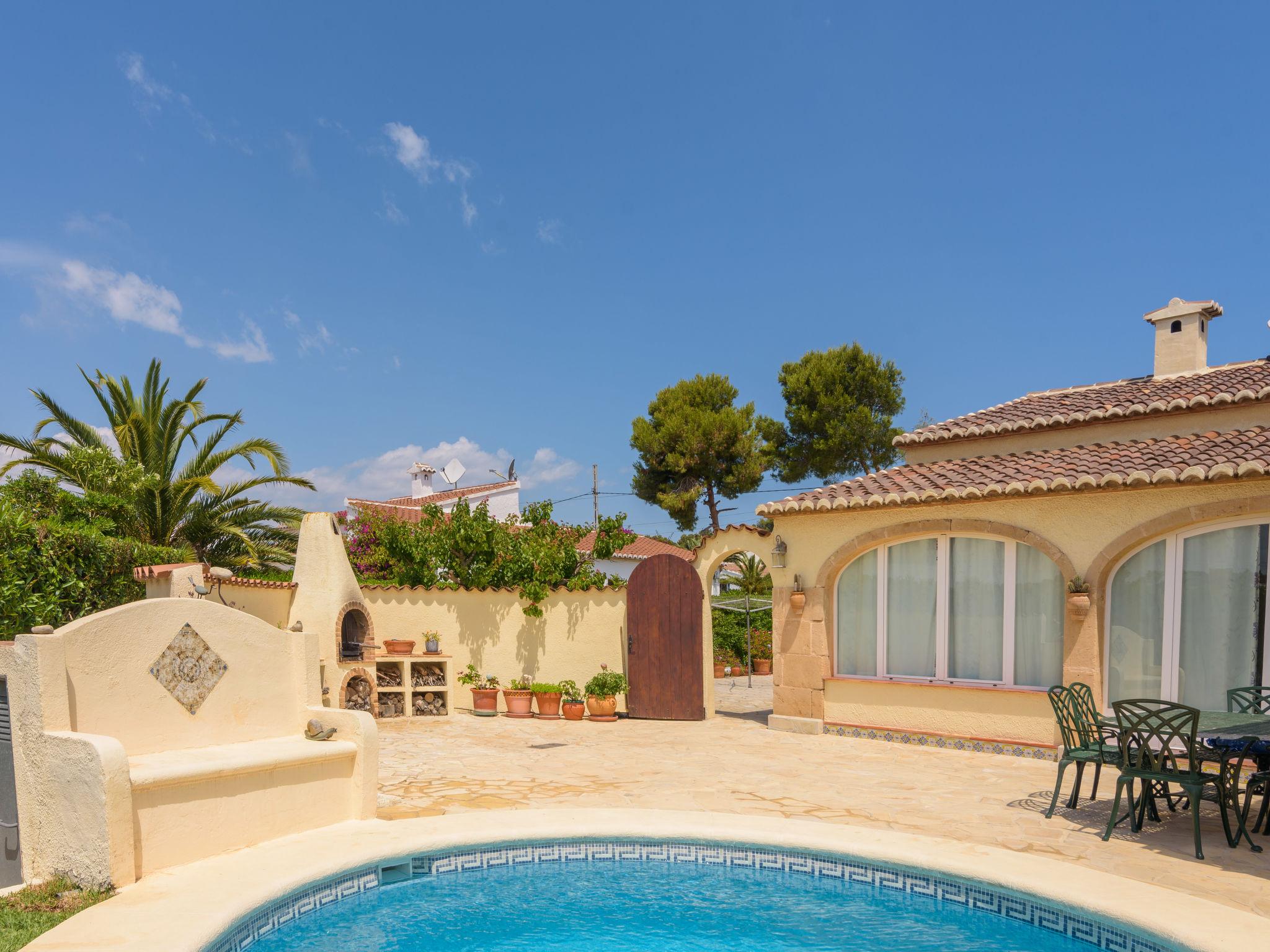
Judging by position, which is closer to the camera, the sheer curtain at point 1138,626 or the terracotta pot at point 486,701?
the sheer curtain at point 1138,626

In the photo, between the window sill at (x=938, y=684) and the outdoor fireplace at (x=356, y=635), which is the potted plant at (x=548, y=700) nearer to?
the outdoor fireplace at (x=356, y=635)

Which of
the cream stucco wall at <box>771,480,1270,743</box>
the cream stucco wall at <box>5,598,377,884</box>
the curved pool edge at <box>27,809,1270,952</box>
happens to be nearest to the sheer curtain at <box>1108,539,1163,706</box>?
the cream stucco wall at <box>771,480,1270,743</box>

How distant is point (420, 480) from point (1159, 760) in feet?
98.4

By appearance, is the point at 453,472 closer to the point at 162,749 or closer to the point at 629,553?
the point at 629,553

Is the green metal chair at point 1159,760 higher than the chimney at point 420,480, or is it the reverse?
the chimney at point 420,480

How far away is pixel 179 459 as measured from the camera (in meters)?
16.5

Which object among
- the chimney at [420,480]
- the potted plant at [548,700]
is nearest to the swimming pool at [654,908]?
the potted plant at [548,700]

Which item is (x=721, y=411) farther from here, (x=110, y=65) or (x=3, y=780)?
(x=3, y=780)

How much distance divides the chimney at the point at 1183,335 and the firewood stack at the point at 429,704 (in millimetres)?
14542

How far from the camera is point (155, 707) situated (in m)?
6.36

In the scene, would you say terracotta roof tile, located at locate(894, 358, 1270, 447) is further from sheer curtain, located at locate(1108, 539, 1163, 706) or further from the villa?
sheer curtain, located at locate(1108, 539, 1163, 706)

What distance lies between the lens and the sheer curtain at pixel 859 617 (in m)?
12.1

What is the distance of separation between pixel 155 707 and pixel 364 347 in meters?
16.0

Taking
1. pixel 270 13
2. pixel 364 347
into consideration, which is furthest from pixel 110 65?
pixel 364 347
